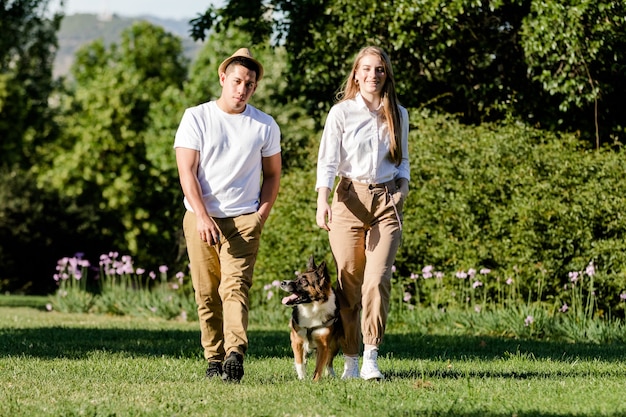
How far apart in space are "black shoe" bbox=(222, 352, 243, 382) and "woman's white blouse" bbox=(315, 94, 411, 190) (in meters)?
1.27

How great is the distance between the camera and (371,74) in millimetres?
6805

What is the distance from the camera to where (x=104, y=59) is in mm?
57594

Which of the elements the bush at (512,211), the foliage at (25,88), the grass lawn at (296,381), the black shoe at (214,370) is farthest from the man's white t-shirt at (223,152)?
the foliage at (25,88)

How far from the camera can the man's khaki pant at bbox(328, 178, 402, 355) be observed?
682cm

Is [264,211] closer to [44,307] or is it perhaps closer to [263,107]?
[44,307]

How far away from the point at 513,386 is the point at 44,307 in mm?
14677

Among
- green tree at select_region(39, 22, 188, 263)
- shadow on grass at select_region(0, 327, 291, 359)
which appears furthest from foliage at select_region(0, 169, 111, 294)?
shadow on grass at select_region(0, 327, 291, 359)

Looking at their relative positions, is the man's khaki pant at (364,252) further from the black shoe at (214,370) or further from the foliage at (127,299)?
the foliage at (127,299)

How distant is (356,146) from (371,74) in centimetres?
49

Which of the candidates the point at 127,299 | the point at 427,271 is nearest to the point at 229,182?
the point at 427,271

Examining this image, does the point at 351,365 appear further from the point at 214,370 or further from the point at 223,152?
the point at 223,152

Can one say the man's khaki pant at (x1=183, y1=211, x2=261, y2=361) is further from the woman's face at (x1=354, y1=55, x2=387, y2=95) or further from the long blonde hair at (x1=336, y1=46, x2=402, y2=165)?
the woman's face at (x1=354, y1=55, x2=387, y2=95)

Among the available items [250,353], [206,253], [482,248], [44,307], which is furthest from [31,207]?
[206,253]

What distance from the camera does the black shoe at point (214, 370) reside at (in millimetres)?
6863
